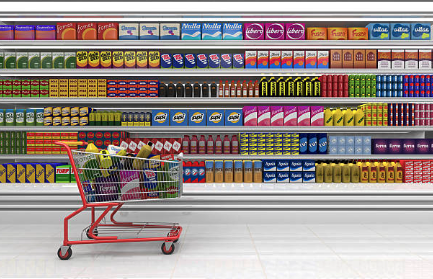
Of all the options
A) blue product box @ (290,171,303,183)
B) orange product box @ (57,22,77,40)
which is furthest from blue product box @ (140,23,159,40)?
blue product box @ (290,171,303,183)

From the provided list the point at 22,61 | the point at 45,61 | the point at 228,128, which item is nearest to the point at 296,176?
the point at 228,128

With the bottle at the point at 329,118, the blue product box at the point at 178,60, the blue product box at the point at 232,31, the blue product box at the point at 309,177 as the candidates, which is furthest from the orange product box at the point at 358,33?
the blue product box at the point at 178,60

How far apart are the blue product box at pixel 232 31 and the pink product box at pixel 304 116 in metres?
1.17

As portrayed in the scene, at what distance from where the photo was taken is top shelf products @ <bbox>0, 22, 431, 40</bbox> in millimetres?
3893

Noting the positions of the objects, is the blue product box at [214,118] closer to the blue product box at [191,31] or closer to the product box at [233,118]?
the product box at [233,118]

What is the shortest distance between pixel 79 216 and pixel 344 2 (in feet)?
13.4

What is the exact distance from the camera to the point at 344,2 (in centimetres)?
393

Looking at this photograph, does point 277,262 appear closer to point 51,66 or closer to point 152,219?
point 152,219

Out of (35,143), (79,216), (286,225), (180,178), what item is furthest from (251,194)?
(35,143)

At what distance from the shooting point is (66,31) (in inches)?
153

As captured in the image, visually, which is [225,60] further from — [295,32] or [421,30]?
[421,30]

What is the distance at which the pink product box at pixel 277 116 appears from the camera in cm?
385

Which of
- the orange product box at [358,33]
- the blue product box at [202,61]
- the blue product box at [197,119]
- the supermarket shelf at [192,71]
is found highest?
the orange product box at [358,33]

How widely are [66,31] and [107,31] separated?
51 cm
